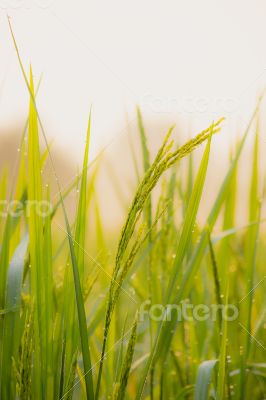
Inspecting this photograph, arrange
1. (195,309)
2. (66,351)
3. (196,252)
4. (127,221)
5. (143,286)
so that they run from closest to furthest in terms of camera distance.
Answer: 1. (127,221)
2. (66,351)
3. (196,252)
4. (195,309)
5. (143,286)

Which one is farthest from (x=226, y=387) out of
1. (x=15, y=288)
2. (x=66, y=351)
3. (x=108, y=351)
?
(x=15, y=288)

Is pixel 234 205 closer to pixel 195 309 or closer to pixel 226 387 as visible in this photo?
pixel 195 309

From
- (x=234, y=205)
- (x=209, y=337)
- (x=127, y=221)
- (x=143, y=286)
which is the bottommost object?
(x=209, y=337)

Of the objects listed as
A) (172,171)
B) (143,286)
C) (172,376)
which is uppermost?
(172,171)

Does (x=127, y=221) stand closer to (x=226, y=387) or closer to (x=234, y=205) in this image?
(x=226, y=387)

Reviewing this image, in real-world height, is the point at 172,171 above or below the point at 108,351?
above

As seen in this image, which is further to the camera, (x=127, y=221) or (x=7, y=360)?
(x=7, y=360)

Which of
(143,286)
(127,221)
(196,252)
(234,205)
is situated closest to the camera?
(127,221)

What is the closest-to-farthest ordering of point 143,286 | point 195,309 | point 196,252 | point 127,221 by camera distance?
point 127,221
point 196,252
point 195,309
point 143,286

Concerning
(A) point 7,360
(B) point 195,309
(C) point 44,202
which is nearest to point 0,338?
(A) point 7,360
